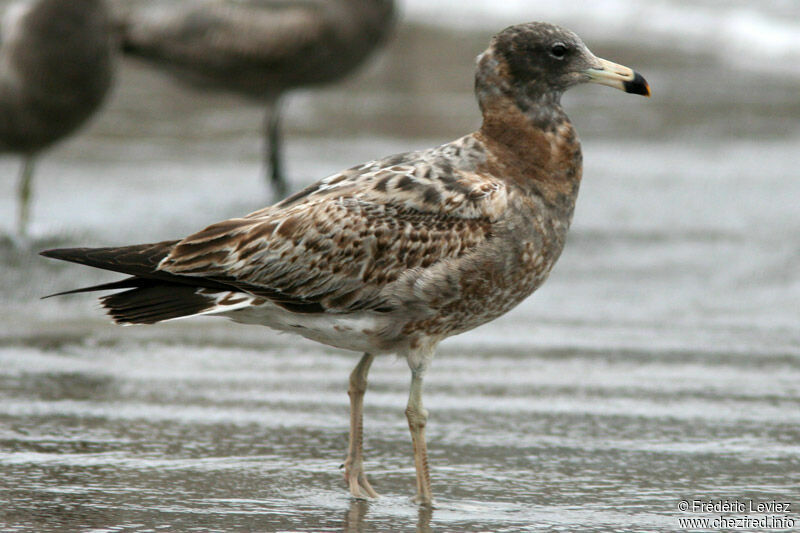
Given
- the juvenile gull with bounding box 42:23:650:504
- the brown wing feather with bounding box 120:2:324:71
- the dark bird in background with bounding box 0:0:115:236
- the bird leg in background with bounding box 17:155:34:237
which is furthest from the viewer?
the brown wing feather with bounding box 120:2:324:71

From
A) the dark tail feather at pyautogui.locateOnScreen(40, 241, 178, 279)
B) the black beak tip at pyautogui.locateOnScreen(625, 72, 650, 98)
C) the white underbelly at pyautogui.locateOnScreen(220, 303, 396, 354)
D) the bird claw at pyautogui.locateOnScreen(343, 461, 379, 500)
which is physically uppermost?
the black beak tip at pyautogui.locateOnScreen(625, 72, 650, 98)

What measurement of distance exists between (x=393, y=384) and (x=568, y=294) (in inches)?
86.0

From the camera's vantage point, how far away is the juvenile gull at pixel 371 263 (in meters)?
5.04

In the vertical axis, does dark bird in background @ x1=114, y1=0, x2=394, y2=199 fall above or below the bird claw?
above

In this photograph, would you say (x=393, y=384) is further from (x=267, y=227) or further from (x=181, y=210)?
(x=181, y=210)

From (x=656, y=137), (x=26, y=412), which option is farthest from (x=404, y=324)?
(x=656, y=137)

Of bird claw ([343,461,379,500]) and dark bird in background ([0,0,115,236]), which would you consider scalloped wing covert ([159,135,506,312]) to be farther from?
dark bird in background ([0,0,115,236])

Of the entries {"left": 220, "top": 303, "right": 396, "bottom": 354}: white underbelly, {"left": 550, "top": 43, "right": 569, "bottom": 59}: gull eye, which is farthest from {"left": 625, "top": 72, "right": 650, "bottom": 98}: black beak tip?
{"left": 220, "top": 303, "right": 396, "bottom": 354}: white underbelly

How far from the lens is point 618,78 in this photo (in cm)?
545

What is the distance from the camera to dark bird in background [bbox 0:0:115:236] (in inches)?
351

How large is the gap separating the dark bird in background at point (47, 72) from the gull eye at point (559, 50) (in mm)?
4481

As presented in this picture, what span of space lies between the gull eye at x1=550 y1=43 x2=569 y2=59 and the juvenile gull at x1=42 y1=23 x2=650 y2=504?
1.75 feet

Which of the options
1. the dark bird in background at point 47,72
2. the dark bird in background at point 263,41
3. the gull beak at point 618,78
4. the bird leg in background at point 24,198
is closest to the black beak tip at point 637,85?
the gull beak at point 618,78

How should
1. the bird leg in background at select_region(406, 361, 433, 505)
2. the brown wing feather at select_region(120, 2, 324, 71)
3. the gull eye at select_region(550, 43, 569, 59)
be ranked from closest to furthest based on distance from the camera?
the bird leg in background at select_region(406, 361, 433, 505) < the gull eye at select_region(550, 43, 569, 59) < the brown wing feather at select_region(120, 2, 324, 71)
